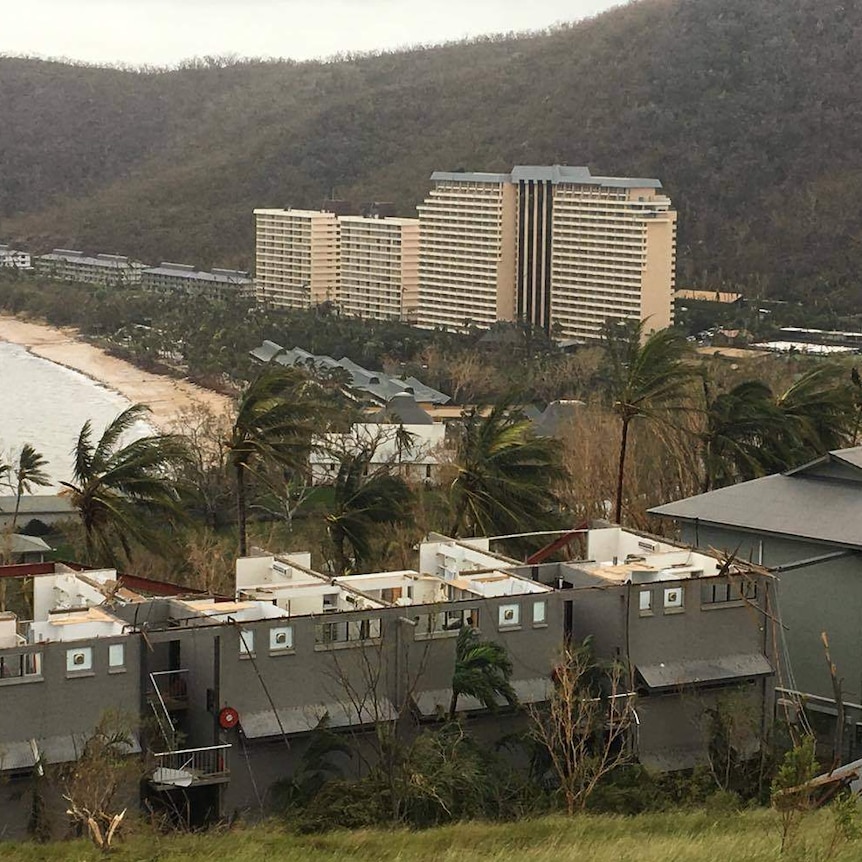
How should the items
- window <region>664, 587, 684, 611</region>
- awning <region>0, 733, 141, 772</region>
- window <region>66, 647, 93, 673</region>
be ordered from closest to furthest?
awning <region>0, 733, 141, 772</region> → window <region>66, 647, 93, 673</region> → window <region>664, 587, 684, 611</region>

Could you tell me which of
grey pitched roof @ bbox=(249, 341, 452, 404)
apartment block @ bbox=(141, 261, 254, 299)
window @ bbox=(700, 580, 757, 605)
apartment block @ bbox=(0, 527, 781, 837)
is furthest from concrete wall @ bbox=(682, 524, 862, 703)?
apartment block @ bbox=(141, 261, 254, 299)

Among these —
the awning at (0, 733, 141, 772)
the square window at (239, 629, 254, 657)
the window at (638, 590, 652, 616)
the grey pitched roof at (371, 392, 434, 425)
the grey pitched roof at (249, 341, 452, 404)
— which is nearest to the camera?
the awning at (0, 733, 141, 772)

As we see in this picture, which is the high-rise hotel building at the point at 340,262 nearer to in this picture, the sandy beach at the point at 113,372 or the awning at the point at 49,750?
the sandy beach at the point at 113,372

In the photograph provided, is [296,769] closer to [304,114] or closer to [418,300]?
[418,300]

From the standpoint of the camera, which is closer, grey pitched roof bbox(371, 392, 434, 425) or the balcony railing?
the balcony railing

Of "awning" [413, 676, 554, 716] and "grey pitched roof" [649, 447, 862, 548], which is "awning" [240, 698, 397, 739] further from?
"grey pitched roof" [649, 447, 862, 548]

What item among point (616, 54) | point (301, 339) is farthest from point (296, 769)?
point (616, 54)

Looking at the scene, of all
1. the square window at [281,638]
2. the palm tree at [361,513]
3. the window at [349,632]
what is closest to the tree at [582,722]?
the window at [349,632]
